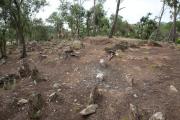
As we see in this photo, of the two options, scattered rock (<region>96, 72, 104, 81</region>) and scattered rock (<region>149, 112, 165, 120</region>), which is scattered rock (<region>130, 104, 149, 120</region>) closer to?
scattered rock (<region>149, 112, 165, 120</region>)

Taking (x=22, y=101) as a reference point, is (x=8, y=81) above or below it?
above

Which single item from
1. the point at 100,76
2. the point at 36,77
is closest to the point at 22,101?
the point at 36,77

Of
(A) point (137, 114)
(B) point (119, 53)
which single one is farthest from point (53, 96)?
(B) point (119, 53)

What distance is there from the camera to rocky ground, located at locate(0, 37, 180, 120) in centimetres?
634

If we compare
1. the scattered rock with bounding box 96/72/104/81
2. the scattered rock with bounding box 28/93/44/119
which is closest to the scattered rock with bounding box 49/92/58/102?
the scattered rock with bounding box 28/93/44/119

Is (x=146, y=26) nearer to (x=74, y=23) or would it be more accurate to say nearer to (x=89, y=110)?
(x=74, y=23)

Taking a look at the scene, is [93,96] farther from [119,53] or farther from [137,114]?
[119,53]

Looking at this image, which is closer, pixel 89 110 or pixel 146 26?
A: pixel 89 110

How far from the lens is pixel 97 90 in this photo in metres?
7.29

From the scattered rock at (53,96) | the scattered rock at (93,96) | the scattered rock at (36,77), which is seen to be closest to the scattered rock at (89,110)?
the scattered rock at (93,96)

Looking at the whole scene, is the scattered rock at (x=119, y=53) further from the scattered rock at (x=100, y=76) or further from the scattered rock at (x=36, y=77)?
the scattered rock at (x=36, y=77)

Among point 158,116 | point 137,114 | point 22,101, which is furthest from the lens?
point 22,101

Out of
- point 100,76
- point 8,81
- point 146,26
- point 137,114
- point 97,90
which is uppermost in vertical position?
point 146,26

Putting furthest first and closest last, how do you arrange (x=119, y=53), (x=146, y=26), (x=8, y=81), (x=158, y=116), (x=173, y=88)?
1. (x=146, y=26)
2. (x=119, y=53)
3. (x=8, y=81)
4. (x=173, y=88)
5. (x=158, y=116)
